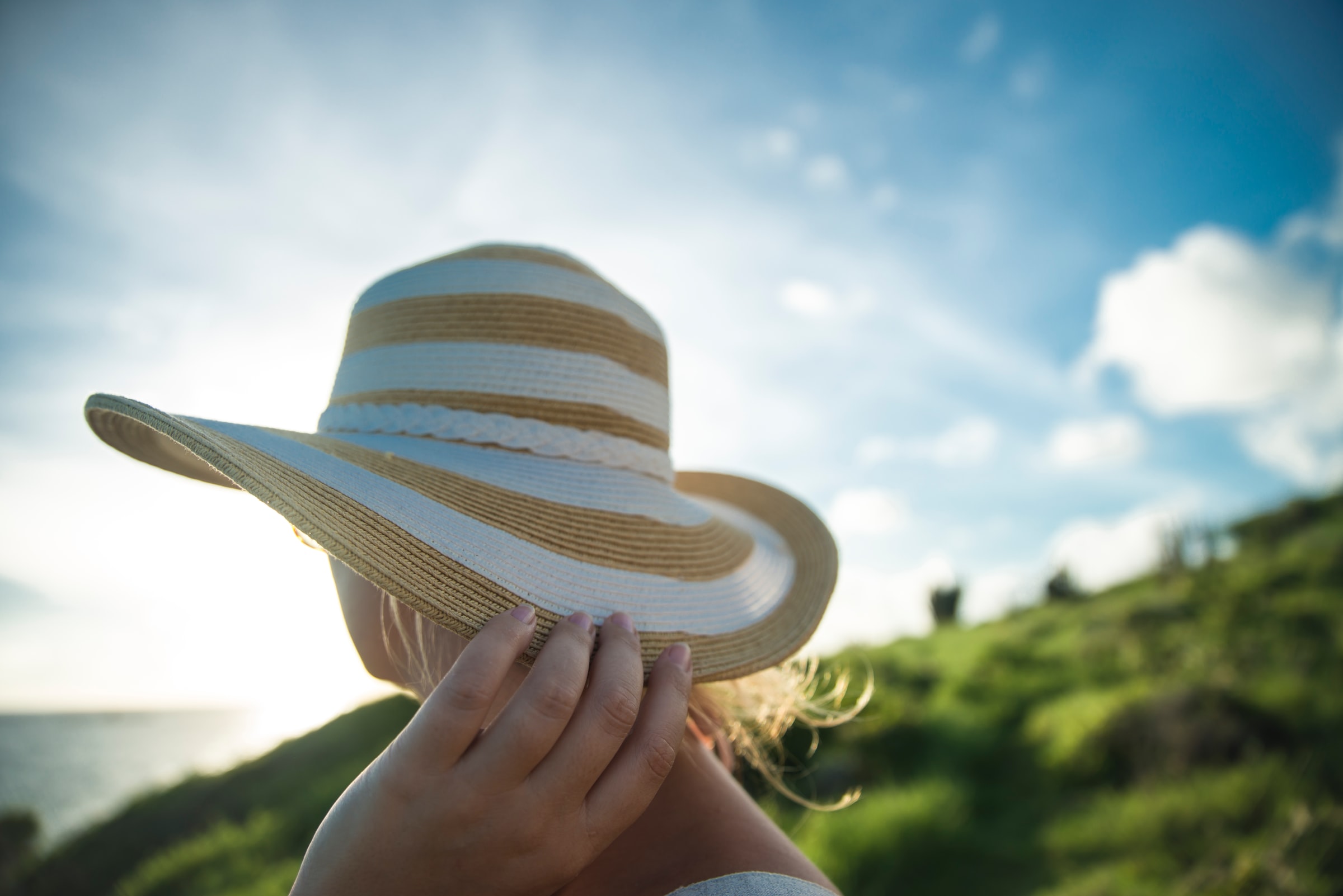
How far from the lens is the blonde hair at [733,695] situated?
4.50 ft

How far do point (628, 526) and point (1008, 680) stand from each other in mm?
9200

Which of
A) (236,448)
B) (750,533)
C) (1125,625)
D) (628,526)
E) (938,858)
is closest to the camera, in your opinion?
(236,448)

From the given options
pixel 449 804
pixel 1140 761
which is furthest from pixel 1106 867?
pixel 449 804

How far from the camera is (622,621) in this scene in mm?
1187

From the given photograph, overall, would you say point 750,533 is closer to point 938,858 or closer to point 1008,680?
point 938,858

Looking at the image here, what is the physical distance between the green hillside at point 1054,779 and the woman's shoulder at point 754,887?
468 centimetres

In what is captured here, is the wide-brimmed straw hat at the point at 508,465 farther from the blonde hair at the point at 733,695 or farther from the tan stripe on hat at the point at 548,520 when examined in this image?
the blonde hair at the point at 733,695

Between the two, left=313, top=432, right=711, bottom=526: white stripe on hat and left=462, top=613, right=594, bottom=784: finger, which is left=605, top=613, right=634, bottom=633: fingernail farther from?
left=313, top=432, right=711, bottom=526: white stripe on hat

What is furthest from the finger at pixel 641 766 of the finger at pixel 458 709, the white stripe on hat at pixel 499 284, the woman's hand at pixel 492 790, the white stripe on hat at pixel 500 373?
the white stripe on hat at pixel 499 284

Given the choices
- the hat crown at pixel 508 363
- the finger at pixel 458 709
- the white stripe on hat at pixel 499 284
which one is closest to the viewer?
the finger at pixel 458 709

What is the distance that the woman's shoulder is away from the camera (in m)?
1.16

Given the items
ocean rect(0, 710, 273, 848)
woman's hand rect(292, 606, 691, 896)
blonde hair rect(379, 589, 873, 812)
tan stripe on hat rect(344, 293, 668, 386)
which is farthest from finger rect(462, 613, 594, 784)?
ocean rect(0, 710, 273, 848)

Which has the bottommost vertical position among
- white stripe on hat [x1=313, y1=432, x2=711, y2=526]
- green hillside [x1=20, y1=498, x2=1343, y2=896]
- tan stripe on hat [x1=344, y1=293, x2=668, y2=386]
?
green hillside [x1=20, y1=498, x2=1343, y2=896]

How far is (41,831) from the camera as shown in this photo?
8.75 m
